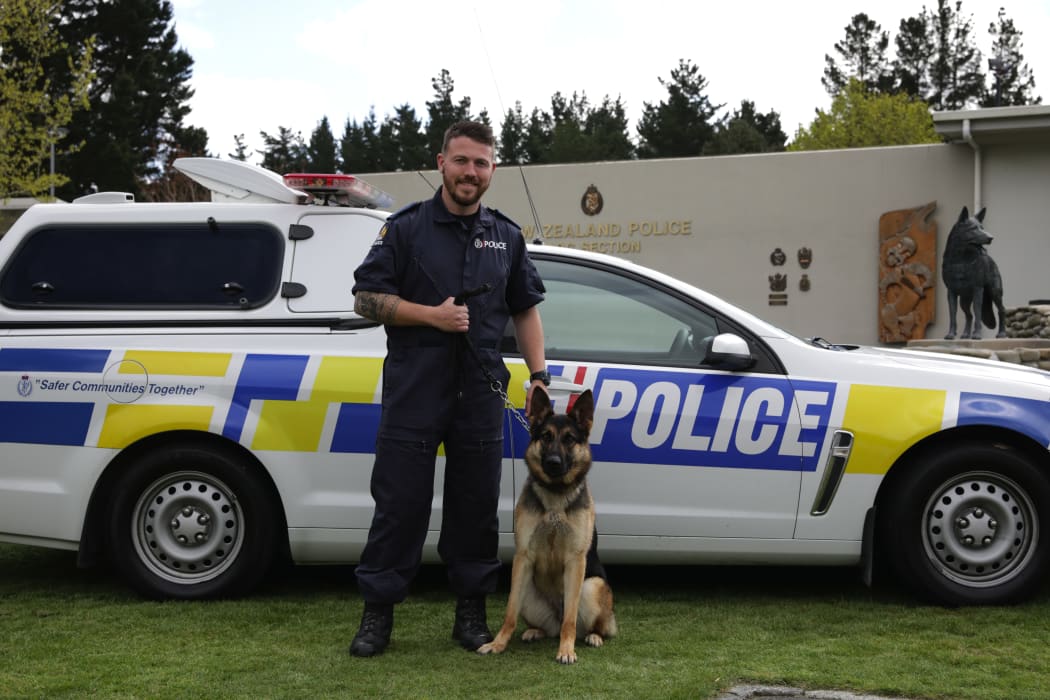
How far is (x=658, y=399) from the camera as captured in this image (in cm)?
446

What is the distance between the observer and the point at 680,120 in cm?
6109

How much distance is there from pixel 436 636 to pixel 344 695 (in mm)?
782

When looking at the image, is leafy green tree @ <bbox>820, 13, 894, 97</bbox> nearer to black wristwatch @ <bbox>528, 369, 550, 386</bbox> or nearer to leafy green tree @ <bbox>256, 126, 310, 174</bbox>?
leafy green tree @ <bbox>256, 126, 310, 174</bbox>

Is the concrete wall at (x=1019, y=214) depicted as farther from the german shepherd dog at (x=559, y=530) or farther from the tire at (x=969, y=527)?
the german shepherd dog at (x=559, y=530)

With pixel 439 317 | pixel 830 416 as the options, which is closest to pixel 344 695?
pixel 439 317

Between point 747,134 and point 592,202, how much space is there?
3819 centimetres

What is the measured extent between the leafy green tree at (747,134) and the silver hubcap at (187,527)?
54815mm

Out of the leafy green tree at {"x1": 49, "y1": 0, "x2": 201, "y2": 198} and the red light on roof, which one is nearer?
the red light on roof

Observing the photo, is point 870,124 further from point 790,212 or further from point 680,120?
point 790,212

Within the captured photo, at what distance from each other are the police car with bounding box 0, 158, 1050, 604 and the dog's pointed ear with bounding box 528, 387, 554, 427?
574 mm

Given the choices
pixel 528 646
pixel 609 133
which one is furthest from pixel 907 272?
pixel 609 133

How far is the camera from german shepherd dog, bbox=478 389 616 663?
383cm

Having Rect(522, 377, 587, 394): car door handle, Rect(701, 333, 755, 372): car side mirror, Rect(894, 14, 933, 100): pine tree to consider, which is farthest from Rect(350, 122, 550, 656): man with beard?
Rect(894, 14, 933, 100): pine tree

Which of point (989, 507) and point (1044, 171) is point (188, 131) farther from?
point (989, 507)
